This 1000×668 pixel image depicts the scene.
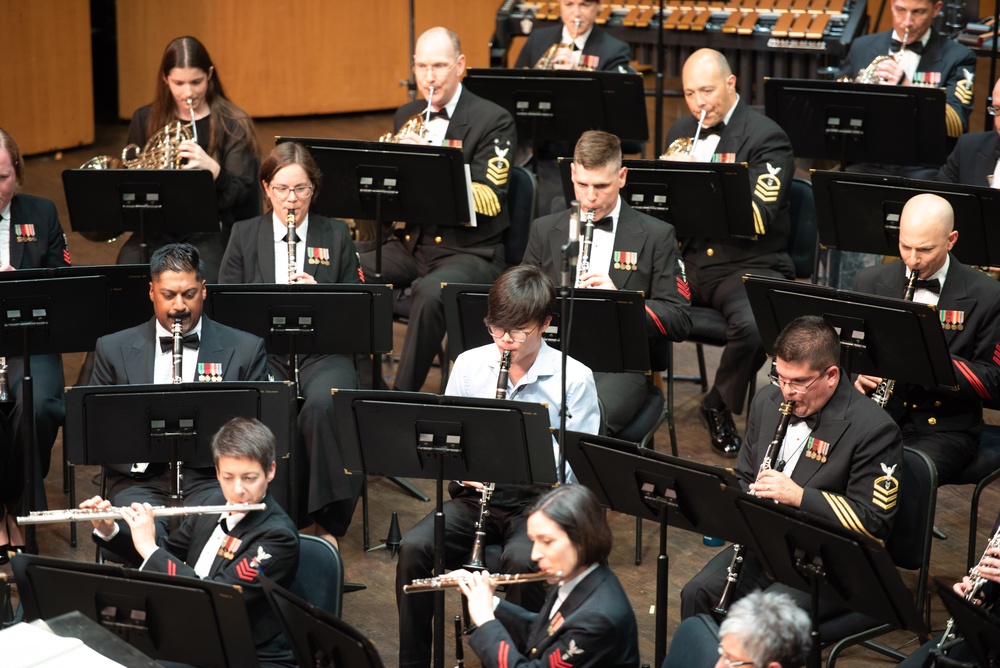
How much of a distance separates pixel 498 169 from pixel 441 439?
255cm

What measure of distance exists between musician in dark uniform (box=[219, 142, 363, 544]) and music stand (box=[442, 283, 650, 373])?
65 cm

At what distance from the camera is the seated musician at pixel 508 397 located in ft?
15.0

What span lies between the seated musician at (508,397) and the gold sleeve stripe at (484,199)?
1653 millimetres

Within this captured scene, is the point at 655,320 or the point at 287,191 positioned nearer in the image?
the point at 655,320

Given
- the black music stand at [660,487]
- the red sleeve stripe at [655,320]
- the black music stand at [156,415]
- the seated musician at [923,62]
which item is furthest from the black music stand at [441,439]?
the seated musician at [923,62]

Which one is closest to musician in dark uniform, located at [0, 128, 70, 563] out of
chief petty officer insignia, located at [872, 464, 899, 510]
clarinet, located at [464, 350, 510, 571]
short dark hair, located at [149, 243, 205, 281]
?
short dark hair, located at [149, 243, 205, 281]

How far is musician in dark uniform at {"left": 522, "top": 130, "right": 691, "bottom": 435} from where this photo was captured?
557 centimetres

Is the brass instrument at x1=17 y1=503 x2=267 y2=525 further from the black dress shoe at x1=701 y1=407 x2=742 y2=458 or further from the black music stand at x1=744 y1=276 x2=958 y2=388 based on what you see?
the black dress shoe at x1=701 y1=407 x2=742 y2=458

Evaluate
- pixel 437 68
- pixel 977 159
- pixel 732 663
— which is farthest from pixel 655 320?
pixel 732 663

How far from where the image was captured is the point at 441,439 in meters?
4.23

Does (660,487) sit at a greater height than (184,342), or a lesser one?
lesser

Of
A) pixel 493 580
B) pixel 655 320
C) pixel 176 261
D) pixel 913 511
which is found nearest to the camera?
pixel 493 580

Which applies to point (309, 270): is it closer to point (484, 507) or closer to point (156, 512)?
point (484, 507)

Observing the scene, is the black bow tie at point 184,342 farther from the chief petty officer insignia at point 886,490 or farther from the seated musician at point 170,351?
the chief petty officer insignia at point 886,490
